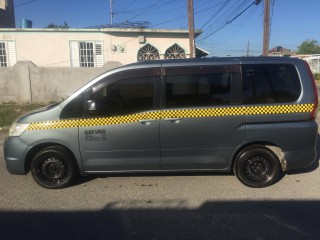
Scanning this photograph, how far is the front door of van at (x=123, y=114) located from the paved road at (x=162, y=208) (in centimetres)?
72

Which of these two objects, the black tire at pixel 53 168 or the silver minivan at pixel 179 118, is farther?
the black tire at pixel 53 168

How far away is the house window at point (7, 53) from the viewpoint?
56.0 ft

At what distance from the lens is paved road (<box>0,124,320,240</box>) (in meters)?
3.56

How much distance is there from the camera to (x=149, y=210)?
13.5ft

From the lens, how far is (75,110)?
4.71 meters

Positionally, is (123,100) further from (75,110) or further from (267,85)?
(267,85)

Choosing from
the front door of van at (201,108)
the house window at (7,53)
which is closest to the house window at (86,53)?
the house window at (7,53)

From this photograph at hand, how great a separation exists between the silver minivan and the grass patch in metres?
6.43

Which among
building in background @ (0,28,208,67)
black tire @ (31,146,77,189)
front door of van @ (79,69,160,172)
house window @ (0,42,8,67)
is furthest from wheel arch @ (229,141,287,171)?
house window @ (0,42,8,67)

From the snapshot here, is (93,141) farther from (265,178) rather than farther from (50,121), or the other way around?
(265,178)

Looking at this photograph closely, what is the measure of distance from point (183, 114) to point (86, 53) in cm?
1400

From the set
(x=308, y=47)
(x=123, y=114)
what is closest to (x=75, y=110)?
(x=123, y=114)

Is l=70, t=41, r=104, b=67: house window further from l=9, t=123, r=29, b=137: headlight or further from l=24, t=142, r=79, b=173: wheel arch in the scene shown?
l=24, t=142, r=79, b=173: wheel arch

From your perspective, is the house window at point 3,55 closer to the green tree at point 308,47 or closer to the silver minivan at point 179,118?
the silver minivan at point 179,118
